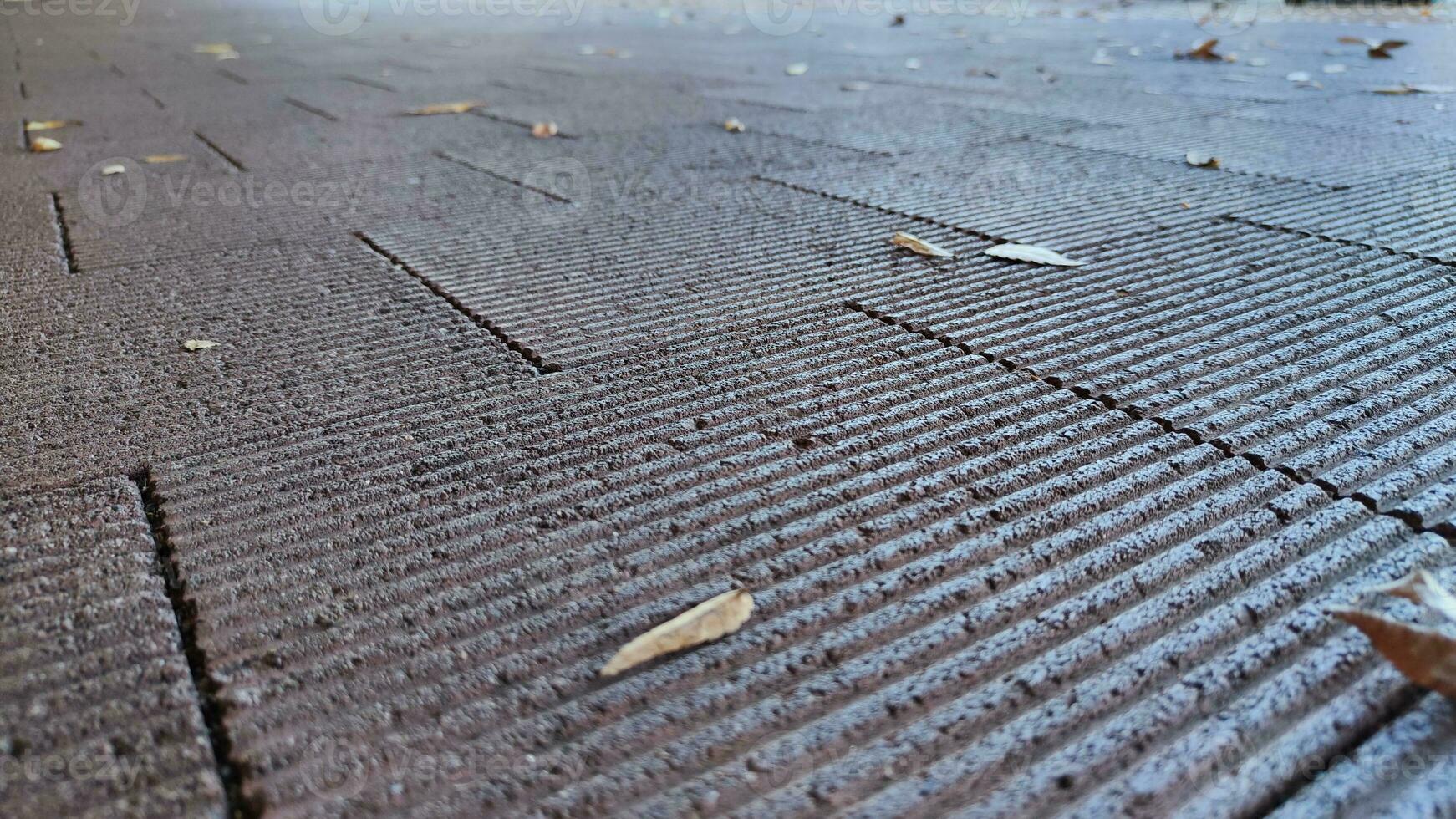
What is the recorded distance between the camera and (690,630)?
871 millimetres

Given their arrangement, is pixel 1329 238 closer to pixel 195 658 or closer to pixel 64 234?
pixel 195 658

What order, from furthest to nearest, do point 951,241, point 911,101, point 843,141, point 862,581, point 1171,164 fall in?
1. point 911,101
2. point 843,141
3. point 1171,164
4. point 951,241
5. point 862,581

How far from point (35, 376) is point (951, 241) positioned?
1.43m

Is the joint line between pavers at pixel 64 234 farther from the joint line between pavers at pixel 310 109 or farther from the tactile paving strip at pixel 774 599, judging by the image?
the joint line between pavers at pixel 310 109

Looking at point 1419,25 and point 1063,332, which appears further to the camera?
point 1419,25

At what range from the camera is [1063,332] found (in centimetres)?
147

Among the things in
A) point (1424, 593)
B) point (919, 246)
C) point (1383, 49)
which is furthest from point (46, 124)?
point (1383, 49)

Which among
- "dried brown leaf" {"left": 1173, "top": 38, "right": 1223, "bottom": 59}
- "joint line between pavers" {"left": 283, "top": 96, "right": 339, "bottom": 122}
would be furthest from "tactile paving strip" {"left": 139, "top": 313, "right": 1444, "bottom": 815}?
"dried brown leaf" {"left": 1173, "top": 38, "right": 1223, "bottom": 59}

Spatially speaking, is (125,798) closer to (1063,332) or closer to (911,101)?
(1063,332)

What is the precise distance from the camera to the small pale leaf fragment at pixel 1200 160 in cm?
249

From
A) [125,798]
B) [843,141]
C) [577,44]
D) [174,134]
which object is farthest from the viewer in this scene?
[577,44]

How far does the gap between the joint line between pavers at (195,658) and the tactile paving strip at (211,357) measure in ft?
0.34

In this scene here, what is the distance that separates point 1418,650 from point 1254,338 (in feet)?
2.35

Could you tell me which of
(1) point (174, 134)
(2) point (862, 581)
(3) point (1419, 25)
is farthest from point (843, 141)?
(3) point (1419, 25)
